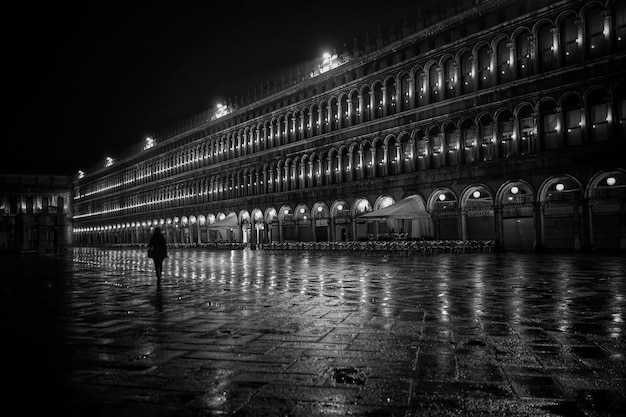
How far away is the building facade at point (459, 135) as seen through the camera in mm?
24406

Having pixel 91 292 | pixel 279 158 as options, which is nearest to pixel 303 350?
pixel 91 292

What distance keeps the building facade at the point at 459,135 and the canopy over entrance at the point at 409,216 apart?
0.50 ft

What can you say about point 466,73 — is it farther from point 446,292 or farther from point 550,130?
point 446,292

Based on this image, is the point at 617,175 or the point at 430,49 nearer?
the point at 617,175

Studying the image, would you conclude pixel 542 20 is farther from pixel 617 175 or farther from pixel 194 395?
pixel 194 395

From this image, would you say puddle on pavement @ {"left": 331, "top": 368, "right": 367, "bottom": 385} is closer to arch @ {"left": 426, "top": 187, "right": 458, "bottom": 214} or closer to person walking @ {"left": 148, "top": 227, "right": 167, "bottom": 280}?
person walking @ {"left": 148, "top": 227, "right": 167, "bottom": 280}

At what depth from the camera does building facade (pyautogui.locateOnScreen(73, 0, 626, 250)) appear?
80.1 feet

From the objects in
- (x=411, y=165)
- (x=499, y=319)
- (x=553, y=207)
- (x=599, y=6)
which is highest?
(x=599, y=6)

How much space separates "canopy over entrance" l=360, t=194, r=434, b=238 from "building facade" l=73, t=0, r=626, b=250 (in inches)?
6.0

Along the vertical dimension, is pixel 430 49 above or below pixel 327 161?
above

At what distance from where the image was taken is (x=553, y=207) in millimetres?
26141

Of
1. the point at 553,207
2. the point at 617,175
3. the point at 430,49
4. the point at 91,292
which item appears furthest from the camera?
the point at 430,49

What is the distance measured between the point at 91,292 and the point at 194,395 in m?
8.78

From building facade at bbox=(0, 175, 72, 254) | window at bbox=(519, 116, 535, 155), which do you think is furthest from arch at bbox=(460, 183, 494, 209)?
building facade at bbox=(0, 175, 72, 254)
